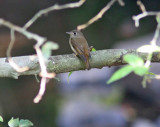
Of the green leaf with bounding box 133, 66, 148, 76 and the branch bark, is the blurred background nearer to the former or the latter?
the branch bark

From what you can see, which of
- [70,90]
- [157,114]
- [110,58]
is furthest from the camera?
[70,90]

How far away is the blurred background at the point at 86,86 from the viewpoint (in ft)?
23.2

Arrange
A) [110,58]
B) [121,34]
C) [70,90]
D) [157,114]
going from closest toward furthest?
[110,58] → [157,114] → [70,90] → [121,34]

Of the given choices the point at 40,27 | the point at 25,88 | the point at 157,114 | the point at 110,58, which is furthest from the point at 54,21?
the point at 110,58

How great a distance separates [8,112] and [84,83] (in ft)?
4.89

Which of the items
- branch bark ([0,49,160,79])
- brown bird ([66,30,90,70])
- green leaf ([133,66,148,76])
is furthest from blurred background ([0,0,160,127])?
green leaf ([133,66,148,76])

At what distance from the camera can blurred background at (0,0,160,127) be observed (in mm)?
7074

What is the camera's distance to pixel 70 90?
25.1ft

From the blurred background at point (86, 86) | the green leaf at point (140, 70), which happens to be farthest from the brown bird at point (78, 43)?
the blurred background at point (86, 86)

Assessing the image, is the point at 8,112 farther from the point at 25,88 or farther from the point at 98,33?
the point at 98,33

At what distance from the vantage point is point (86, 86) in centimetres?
770

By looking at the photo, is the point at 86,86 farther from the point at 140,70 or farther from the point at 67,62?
the point at 140,70

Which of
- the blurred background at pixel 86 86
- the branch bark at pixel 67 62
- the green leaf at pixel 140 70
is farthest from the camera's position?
the blurred background at pixel 86 86

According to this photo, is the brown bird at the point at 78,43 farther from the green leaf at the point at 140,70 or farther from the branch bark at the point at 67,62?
the green leaf at the point at 140,70
